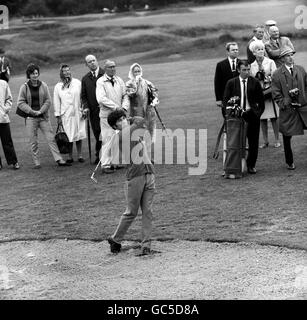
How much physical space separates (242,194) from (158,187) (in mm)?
1835

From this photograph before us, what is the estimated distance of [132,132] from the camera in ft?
36.5

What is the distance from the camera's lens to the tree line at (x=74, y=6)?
42.0 metres

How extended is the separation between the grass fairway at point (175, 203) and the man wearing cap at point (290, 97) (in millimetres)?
857

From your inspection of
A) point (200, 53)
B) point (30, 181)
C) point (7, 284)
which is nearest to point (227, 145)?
point (30, 181)

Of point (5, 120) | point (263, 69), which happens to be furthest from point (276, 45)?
point (5, 120)

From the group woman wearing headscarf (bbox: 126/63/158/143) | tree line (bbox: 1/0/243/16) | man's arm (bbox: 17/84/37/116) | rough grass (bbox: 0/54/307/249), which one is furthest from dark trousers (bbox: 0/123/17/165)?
tree line (bbox: 1/0/243/16)

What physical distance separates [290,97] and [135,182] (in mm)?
4898

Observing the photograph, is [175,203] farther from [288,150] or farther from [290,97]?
[290,97]

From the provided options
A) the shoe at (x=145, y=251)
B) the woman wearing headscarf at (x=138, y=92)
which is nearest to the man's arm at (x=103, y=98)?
the woman wearing headscarf at (x=138, y=92)

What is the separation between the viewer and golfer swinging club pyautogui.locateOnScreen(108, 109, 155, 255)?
11070 mm

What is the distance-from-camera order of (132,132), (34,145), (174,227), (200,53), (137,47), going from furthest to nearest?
(137,47), (200,53), (34,145), (174,227), (132,132)

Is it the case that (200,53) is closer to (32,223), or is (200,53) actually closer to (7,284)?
(32,223)

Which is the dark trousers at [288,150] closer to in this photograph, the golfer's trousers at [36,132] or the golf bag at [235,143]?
the golf bag at [235,143]

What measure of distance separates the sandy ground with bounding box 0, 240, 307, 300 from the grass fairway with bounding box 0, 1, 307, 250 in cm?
52
